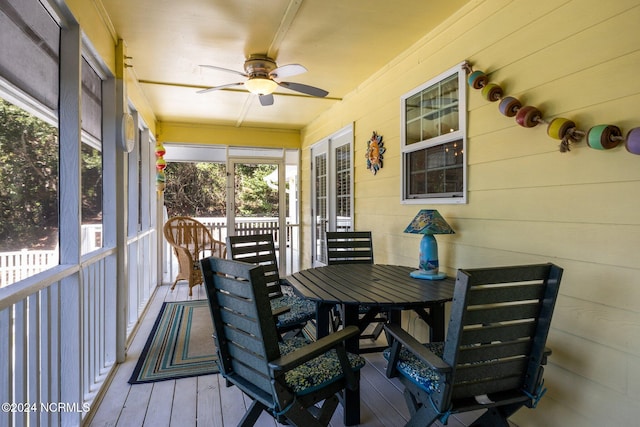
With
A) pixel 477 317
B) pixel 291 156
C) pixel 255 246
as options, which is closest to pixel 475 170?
pixel 477 317

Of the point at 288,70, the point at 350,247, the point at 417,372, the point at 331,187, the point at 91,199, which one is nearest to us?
the point at 417,372

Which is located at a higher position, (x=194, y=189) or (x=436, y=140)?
(x=194, y=189)

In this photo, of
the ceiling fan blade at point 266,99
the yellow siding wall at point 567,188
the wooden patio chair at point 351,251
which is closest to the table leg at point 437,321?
the yellow siding wall at point 567,188

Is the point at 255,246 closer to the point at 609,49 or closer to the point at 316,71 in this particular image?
the point at 316,71

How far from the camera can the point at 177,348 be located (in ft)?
10.4

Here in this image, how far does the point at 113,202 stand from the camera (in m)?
2.74

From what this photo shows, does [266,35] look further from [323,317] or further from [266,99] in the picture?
[323,317]

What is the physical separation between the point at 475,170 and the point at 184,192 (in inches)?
500

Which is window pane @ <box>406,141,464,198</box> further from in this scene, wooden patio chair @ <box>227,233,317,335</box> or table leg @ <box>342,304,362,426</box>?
wooden patio chair @ <box>227,233,317,335</box>

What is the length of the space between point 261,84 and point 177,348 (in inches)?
93.2

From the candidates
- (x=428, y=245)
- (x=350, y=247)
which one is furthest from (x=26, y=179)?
(x=350, y=247)

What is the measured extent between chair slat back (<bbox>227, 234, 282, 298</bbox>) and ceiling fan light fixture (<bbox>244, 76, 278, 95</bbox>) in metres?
1.27

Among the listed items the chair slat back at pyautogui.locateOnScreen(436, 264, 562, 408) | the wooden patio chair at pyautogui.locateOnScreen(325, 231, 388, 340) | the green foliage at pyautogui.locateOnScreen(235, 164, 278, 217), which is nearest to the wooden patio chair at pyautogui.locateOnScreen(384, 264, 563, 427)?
the chair slat back at pyautogui.locateOnScreen(436, 264, 562, 408)

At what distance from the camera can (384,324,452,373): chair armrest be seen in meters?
1.34
